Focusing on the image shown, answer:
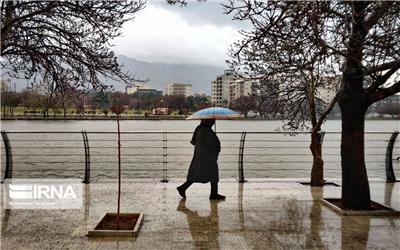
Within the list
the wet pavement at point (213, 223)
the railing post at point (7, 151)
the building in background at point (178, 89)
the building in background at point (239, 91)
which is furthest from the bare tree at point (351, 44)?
the building in background at point (178, 89)

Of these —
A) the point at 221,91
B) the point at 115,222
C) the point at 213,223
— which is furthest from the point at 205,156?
the point at 221,91

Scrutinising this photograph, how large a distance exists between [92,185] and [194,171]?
2737 millimetres

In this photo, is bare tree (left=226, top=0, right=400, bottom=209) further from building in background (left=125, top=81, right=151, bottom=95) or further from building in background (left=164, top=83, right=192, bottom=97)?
building in background (left=164, top=83, right=192, bottom=97)

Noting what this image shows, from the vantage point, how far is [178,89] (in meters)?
42.2

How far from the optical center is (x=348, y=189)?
679 centimetres

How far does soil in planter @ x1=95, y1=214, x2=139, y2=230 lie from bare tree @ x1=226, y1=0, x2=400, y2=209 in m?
2.95

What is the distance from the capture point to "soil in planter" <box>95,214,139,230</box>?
5.69 meters

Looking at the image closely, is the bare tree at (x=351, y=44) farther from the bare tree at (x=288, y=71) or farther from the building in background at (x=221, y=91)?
the building in background at (x=221, y=91)

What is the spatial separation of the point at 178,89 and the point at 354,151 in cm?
3599

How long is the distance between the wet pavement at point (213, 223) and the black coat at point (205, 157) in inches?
18.5

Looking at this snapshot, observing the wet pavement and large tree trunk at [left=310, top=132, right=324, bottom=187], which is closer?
the wet pavement

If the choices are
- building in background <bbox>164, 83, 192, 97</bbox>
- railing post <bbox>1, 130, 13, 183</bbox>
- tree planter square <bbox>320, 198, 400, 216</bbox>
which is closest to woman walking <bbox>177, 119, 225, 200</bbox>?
tree planter square <bbox>320, 198, 400, 216</bbox>

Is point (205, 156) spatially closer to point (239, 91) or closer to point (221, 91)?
point (239, 91)

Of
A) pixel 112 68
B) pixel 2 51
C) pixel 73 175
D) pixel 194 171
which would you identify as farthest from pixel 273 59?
pixel 73 175
